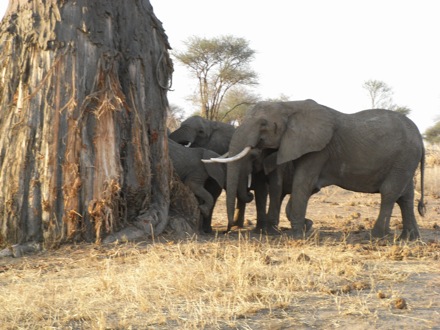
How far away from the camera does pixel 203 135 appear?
11414 millimetres

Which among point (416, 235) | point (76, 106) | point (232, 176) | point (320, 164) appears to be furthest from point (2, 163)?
point (416, 235)

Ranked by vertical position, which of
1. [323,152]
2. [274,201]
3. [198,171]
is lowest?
[274,201]

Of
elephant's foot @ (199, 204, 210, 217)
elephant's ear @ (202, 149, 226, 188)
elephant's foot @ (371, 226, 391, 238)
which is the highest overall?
elephant's ear @ (202, 149, 226, 188)

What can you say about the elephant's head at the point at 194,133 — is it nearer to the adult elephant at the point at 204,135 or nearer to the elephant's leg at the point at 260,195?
the adult elephant at the point at 204,135

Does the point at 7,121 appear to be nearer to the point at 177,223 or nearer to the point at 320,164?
the point at 177,223

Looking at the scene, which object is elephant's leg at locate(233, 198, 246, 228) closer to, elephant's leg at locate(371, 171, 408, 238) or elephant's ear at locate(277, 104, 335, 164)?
elephant's ear at locate(277, 104, 335, 164)

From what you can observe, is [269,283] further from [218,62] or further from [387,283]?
[218,62]

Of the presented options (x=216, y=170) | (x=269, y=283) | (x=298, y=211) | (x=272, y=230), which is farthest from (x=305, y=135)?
(x=269, y=283)

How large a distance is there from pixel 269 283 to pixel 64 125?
324 cm

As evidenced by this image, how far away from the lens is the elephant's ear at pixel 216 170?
9883 mm

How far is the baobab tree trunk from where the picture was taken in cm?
762

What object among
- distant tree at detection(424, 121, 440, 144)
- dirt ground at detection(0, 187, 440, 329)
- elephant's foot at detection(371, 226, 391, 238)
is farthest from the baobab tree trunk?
distant tree at detection(424, 121, 440, 144)

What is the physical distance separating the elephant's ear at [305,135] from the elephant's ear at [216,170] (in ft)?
4.06

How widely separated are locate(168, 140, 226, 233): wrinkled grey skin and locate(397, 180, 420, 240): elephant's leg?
2414 millimetres
